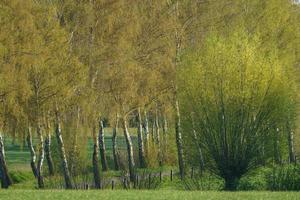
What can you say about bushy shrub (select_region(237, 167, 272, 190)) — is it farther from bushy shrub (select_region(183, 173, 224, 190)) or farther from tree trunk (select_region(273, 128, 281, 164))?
tree trunk (select_region(273, 128, 281, 164))

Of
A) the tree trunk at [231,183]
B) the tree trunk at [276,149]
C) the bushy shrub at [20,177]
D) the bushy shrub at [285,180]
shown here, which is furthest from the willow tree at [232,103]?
the bushy shrub at [20,177]

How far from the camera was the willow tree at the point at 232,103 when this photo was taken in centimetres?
2884

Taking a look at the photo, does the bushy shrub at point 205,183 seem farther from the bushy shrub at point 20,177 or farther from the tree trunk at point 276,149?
the bushy shrub at point 20,177

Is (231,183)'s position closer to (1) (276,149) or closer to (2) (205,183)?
(2) (205,183)

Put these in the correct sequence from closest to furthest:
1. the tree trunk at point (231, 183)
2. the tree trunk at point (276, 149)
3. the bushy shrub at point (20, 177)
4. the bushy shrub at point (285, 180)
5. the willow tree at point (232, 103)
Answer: the bushy shrub at point (285, 180) < the willow tree at point (232, 103) < the tree trunk at point (231, 183) < the tree trunk at point (276, 149) < the bushy shrub at point (20, 177)

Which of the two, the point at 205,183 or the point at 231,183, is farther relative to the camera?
the point at 205,183

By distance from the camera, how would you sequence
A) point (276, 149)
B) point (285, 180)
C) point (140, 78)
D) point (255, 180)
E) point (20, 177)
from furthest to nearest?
point (20, 177) → point (140, 78) → point (276, 149) → point (255, 180) → point (285, 180)

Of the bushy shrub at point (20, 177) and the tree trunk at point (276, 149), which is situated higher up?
the tree trunk at point (276, 149)

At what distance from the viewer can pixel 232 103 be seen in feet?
94.8

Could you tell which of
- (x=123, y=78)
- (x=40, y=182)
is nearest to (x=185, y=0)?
(x=123, y=78)

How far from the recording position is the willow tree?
2884 centimetres

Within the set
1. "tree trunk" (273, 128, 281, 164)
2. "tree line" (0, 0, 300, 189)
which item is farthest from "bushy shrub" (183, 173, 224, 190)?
"tree trunk" (273, 128, 281, 164)

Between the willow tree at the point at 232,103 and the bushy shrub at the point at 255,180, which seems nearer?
the willow tree at the point at 232,103

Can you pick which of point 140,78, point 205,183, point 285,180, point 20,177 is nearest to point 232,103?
point 285,180
